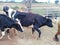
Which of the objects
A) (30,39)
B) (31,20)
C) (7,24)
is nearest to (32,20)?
(31,20)

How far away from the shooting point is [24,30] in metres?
8.56

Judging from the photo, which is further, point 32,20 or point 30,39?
point 32,20

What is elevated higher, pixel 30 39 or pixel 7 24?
pixel 7 24

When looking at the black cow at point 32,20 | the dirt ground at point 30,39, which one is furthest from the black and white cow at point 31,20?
the dirt ground at point 30,39

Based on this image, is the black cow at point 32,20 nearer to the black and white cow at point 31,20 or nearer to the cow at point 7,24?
the black and white cow at point 31,20

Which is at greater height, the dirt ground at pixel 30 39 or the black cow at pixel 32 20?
the black cow at pixel 32 20

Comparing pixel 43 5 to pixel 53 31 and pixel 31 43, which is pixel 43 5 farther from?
pixel 31 43

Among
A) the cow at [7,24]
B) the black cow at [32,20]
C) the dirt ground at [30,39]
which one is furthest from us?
Result: the black cow at [32,20]

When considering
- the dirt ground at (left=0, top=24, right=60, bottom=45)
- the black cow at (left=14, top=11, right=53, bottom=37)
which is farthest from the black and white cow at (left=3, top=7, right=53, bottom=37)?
the dirt ground at (left=0, top=24, right=60, bottom=45)

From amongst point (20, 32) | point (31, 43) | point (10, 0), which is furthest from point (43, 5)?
point (31, 43)

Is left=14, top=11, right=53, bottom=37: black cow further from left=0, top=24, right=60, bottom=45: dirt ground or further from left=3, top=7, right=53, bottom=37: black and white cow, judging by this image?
left=0, top=24, right=60, bottom=45: dirt ground

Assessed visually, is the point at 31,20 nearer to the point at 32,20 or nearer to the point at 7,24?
the point at 32,20

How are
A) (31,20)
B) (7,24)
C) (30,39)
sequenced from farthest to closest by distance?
(31,20), (30,39), (7,24)

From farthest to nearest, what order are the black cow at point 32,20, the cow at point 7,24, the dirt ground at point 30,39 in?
the black cow at point 32,20, the cow at point 7,24, the dirt ground at point 30,39
